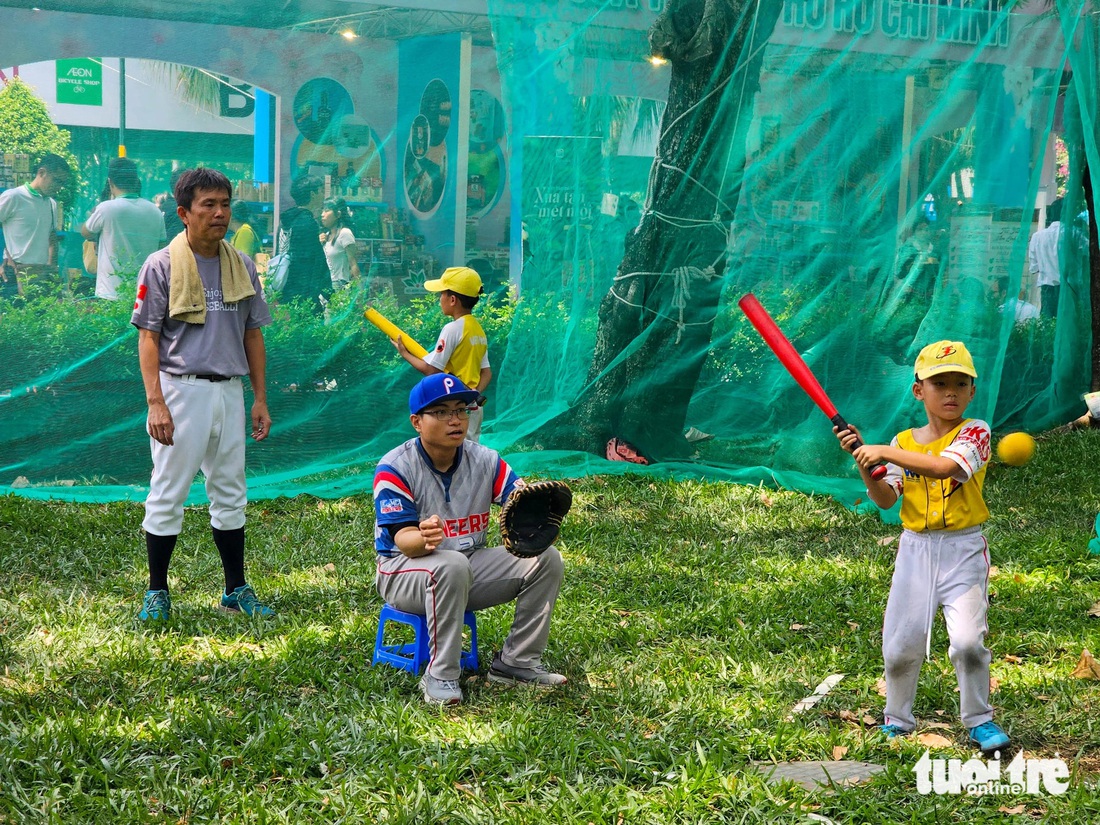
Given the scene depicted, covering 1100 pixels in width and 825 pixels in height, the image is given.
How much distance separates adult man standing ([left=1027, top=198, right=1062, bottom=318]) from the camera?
8.80 m

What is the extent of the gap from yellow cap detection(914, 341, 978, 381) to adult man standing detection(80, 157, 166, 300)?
5266mm

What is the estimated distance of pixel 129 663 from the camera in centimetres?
409

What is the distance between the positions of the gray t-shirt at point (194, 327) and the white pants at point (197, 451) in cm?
6

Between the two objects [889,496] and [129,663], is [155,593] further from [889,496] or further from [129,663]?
[889,496]

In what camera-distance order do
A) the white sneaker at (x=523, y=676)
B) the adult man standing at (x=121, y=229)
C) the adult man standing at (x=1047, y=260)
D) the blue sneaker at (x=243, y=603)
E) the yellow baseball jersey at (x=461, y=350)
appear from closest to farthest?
the white sneaker at (x=523, y=676), the blue sneaker at (x=243, y=603), the yellow baseball jersey at (x=461, y=350), the adult man standing at (x=121, y=229), the adult man standing at (x=1047, y=260)

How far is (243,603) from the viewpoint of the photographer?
15.8 ft

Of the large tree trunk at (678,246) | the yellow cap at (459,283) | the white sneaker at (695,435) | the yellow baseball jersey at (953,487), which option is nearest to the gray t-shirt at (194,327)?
the yellow cap at (459,283)

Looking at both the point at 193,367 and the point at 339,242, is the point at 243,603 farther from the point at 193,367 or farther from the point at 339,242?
the point at 339,242

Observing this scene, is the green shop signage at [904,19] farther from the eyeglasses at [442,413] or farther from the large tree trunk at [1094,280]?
the eyeglasses at [442,413]

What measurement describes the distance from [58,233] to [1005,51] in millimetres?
6096

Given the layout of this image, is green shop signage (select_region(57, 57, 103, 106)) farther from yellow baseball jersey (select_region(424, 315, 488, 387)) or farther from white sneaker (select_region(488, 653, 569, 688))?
white sneaker (select_region(488, 653, 569, 688))

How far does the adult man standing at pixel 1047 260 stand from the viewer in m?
8.80

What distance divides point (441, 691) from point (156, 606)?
4.96 ft

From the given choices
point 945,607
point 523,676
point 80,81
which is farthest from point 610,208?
point 945,607
